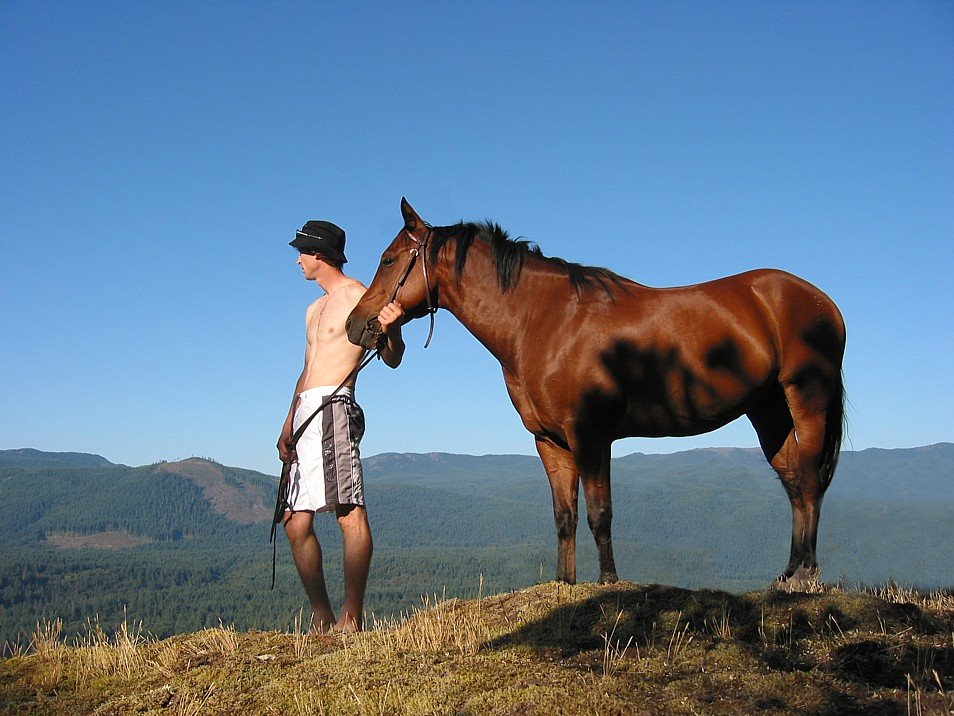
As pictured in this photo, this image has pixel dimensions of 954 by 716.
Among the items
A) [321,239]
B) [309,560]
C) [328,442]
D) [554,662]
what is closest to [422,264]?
[321,239]

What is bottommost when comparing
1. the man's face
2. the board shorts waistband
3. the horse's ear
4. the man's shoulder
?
the board shorts waistband

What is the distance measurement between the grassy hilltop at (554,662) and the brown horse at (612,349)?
1192 mm

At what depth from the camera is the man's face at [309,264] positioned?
22.4 feet

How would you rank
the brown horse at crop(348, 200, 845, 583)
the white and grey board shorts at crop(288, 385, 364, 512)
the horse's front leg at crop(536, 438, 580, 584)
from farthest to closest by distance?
the horse's front leg at crop(536, 438, 580, 584) < the brown horse at crop(348, 200, 845, 583) < the white and grey board shorts at crop(288, 385, 364, 512)

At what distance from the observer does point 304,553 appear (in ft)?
21.0

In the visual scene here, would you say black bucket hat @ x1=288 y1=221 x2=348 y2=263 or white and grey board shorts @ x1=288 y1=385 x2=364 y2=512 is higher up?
black bucket hat @ x1=288 y1=221 x2=348 y2=263

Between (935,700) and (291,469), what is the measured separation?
4.49 meters

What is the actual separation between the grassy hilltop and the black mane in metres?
2.46

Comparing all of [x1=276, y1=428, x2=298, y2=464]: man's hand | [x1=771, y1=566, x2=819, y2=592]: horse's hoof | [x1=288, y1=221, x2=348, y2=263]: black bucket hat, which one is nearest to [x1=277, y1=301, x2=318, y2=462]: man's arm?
[x1=276, y1=428, x2=298, y2=464]: man's hand

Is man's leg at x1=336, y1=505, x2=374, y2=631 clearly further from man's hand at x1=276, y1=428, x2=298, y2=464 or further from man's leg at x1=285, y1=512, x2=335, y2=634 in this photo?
man's hand at x1=276, y1=428, x2=298, y2=464

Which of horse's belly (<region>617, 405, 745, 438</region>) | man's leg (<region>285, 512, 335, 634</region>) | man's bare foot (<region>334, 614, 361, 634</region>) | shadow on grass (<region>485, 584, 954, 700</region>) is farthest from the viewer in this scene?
horse's belly (<region>617, 405, 745, 438</region>)

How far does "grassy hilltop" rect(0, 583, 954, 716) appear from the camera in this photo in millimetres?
3662

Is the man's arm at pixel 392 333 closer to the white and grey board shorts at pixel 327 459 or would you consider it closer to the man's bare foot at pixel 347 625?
the white and grey board shorts at pixel 327 459

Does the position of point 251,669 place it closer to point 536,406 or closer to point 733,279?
point 536,406
